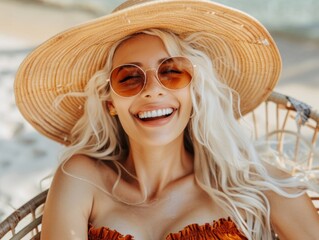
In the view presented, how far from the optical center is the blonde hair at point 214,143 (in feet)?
5.78

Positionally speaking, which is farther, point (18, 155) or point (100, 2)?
point (100, 2)

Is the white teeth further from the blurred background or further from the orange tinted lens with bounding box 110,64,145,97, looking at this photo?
the blurred background

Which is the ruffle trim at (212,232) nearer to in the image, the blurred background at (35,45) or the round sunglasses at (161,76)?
the round sunglasses at (161,76)

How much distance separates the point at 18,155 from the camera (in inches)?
133

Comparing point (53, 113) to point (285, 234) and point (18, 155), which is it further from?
point (18, 155)

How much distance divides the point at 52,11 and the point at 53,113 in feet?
13.1

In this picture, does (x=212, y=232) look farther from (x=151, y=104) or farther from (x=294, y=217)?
(x=151, y=104)

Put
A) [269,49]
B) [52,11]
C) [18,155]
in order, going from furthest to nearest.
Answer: [52,11] → [18,155] → [269,49]

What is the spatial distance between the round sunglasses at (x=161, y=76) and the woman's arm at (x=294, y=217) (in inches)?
16.6

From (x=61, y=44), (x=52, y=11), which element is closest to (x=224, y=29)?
(x=61, y=44)

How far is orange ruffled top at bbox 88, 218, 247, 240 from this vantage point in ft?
5.64

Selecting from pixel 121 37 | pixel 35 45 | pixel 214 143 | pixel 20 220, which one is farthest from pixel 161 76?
pixel 35 45

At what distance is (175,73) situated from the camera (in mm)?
1646

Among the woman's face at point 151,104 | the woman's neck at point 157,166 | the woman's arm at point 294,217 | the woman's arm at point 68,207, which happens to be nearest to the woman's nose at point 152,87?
the woman's face at point 151,104
